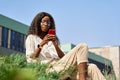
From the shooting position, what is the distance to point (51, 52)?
3574mm

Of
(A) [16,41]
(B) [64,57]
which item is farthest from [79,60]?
(A) [16,41]

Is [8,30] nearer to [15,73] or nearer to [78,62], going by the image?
[78,62]

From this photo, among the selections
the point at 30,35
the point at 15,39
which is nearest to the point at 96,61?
the point at 15,39

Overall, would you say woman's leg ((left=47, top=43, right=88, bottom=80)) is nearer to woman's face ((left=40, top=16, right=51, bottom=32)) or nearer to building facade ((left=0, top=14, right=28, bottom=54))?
woman's face ((left=40, top=16, right=51, bottom=32))

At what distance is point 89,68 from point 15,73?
2613 millimetres

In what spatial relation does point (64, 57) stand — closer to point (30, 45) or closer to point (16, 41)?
→ point (30, 45)

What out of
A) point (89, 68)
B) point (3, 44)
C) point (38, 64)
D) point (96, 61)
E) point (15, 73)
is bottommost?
point (96, 61)

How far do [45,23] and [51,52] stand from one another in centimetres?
31

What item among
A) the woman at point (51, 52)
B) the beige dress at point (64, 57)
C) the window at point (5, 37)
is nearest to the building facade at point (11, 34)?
the window at point (5, 37)

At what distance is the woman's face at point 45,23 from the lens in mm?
3670

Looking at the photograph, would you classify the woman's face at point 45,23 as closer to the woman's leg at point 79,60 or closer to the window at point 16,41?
the woman's leg at point 79,60

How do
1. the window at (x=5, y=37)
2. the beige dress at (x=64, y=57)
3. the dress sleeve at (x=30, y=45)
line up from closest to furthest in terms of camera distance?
the beige dress at (x=64, y=57), the dress sleeve at (x=30, y=45), the window at (x=5, y=37)

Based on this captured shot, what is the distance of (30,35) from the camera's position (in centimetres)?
378

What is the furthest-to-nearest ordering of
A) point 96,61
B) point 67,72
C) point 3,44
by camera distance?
Answer: 1. point 96,61
2. point 3,44
3. point 67,72
